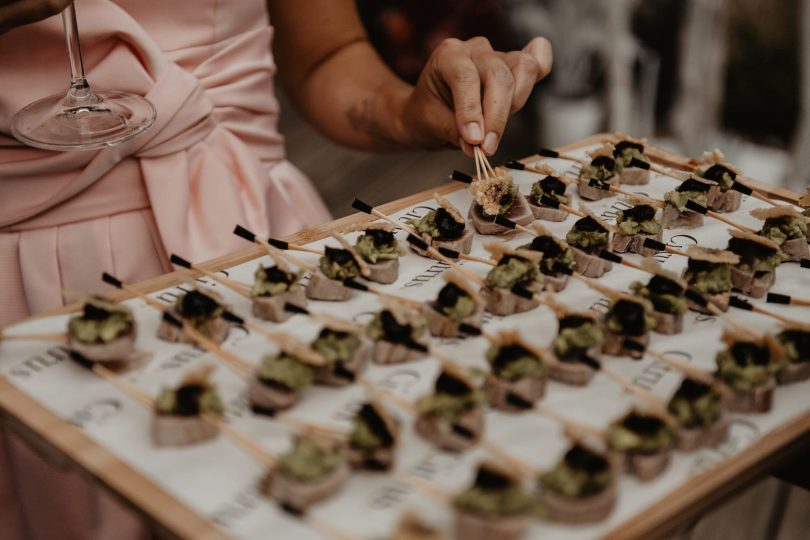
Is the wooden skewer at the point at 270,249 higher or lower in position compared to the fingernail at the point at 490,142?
lower

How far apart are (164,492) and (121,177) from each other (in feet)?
3.22

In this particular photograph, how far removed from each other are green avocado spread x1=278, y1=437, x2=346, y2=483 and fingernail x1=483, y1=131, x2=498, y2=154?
90cm

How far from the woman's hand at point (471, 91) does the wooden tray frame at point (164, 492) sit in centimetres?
87

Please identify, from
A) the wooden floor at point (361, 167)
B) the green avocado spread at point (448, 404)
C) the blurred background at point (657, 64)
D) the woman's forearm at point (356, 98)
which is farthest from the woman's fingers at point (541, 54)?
the wooden floor at point (361, 167)

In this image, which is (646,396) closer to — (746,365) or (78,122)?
(746,365)

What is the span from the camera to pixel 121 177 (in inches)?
74.5

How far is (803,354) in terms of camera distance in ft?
4.38

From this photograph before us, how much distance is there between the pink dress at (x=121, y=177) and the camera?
69.7 inches

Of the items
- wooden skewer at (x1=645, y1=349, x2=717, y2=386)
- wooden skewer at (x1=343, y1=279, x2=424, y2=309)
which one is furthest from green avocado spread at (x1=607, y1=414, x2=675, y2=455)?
wooden skewer at (x1=343, y1=279, x2=424, y2=309)

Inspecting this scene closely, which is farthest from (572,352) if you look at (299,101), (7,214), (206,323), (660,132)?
(660,132)

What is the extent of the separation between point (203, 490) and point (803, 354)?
2.89ft

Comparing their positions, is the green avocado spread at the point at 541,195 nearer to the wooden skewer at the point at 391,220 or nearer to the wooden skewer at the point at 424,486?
the wooden skewer at the point at 391,220


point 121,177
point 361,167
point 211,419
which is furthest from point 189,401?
Answer: point 361,167

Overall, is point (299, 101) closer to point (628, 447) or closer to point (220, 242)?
point (220, 242)
